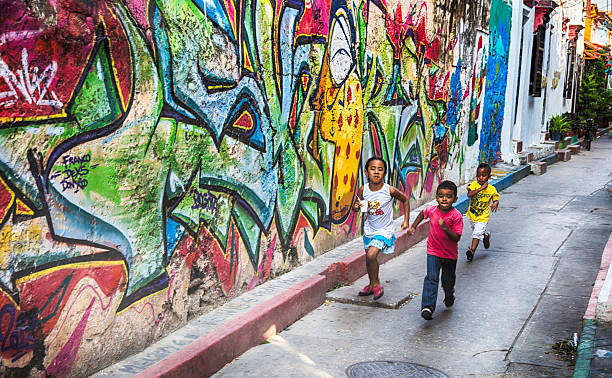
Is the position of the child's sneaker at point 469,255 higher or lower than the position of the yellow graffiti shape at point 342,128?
lower

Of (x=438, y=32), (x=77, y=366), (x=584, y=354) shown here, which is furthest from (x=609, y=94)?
(x=77, y=366)

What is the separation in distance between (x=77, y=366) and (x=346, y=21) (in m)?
5.46

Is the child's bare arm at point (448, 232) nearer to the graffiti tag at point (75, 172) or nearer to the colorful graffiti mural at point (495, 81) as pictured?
the graffiti tag at point (75, 172)

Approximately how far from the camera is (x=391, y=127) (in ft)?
33.6

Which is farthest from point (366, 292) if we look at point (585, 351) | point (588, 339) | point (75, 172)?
point (75, 172)

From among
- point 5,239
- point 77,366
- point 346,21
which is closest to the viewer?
point 5,239

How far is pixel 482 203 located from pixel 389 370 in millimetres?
4548

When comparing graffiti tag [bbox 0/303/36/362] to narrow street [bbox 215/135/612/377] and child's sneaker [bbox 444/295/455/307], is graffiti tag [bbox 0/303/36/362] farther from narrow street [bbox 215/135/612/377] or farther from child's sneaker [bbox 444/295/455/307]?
child's sneaker [bbox 444/295/455/307]

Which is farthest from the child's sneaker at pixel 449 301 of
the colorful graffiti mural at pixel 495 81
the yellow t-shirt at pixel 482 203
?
the colorful graffiti mural at pixel 495 81

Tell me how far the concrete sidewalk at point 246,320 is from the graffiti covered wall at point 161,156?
12 centimetres

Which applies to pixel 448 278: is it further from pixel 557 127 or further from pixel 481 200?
pixel 557 127

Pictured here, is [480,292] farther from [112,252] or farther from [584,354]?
[112,252]

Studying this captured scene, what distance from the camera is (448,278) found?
677 cm

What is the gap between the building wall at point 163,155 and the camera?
13.0 feet
